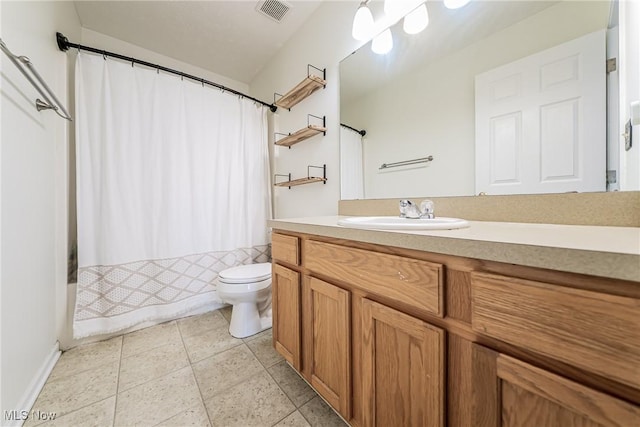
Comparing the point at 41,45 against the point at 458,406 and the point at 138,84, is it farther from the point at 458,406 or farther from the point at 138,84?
the point at 458,406

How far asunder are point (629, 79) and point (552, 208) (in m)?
0.42

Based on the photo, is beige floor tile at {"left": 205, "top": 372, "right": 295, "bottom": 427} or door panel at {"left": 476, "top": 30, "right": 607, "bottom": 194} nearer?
door panel at {"left": 476, "top": 30, "right": 607, "bottom": 194}

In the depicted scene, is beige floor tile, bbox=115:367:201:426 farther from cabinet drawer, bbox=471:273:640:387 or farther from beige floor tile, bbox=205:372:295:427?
cabinet drawer, bbox=471:273:640:387

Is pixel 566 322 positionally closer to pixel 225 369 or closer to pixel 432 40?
pixel 432 40

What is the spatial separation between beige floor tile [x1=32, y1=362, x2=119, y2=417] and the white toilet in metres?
0.65

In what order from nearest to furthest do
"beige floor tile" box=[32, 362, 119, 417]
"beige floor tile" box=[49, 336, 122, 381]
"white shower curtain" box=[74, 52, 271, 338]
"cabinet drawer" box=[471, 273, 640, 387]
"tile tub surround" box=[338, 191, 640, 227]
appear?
"cabinet drawer" box=[471, 273, 640, 387], "tile tub surround" box=[338, 191, 640, 227], "beige floor tile" box=[32, 362, 119, 417], "beige floor tile" box=[49, 336, 122, 381], "white shower curtain" box=[74, 52, 271, 338]

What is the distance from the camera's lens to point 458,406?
54cm

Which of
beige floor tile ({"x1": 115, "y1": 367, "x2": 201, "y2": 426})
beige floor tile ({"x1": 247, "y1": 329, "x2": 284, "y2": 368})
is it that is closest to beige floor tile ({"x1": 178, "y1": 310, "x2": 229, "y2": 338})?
beige floor tile ({"x1": 247, "y1": 329, "x2": 284, "y2": 368})

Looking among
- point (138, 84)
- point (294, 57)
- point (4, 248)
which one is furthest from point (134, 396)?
point (294, 57)

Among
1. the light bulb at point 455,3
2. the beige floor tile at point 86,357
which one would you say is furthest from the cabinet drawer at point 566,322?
the beige floor tile at point 86,357

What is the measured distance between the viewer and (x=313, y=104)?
1.83m

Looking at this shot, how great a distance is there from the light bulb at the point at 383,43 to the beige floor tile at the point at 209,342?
2.06 m

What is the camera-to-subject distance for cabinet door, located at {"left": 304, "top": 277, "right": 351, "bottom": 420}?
826 mm

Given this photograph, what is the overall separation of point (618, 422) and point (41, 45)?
2478mm
